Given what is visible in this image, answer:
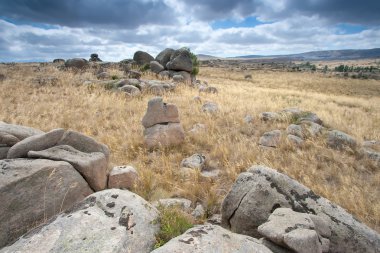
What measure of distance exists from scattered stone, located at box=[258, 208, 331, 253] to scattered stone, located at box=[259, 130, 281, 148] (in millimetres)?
5643

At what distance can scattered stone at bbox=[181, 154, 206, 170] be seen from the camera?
8273 mm

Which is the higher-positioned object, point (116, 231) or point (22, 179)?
point (22, 179)

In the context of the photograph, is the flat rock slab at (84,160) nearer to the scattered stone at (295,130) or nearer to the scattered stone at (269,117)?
the scattered stone at (295,130)

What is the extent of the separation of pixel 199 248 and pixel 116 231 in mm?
1223

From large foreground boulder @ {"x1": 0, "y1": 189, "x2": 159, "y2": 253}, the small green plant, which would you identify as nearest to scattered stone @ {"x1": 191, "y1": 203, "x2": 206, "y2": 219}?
the small green plant

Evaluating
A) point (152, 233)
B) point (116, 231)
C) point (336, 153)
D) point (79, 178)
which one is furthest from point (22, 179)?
point (336, 153)

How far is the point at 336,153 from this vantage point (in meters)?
9.43

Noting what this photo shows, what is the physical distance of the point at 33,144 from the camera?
579 centimetres

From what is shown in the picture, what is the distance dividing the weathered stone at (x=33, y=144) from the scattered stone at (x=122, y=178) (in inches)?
52.1

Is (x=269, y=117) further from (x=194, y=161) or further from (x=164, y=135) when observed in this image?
(x=194, y=161)

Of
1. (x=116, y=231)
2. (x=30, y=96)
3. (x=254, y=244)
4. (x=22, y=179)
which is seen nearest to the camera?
(x=254, y=244)

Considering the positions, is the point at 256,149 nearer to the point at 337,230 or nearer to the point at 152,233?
the point at 337,230

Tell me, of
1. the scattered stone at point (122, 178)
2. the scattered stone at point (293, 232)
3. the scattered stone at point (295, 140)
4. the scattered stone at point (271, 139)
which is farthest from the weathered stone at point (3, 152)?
the scattered stone at point (295, 140)

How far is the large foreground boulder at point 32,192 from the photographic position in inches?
178
